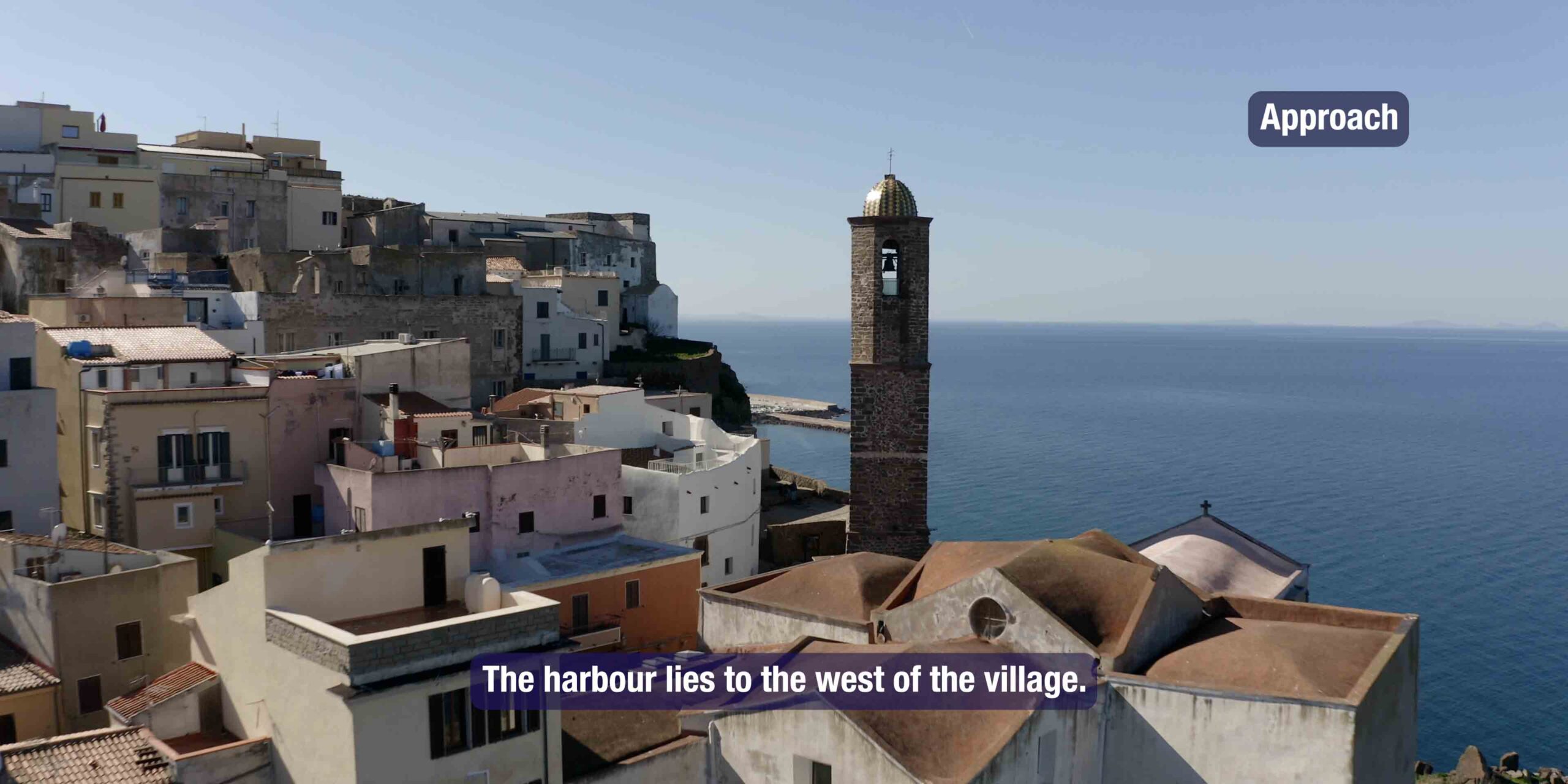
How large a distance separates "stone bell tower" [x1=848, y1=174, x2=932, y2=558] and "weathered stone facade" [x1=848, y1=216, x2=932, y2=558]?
13mm

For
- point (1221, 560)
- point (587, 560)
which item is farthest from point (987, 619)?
point (1221, 560)

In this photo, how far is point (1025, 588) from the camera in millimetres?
16047

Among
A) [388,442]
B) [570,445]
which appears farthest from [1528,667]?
[388,442]

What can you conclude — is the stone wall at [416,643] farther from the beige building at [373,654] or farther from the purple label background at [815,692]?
the purple label background at [815,692]

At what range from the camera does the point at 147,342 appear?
21.6m

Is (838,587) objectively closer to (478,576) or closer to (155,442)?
(478,576)

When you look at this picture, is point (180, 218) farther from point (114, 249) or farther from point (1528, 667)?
point (1528, 667)

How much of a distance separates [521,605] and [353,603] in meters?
1.89

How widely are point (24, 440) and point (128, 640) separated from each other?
18.0 ft

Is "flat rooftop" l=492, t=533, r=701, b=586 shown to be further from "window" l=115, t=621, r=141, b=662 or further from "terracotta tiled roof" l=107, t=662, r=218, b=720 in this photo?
"terracotta tiled roof" l=107, t=662, r=218, b=720

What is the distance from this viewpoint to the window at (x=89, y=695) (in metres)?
15.4

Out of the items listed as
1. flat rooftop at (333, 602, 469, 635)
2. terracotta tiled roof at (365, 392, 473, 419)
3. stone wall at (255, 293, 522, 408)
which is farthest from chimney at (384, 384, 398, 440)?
stone wall at (255, 293, 522, 408)

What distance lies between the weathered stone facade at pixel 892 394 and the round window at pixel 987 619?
9169 millimetres

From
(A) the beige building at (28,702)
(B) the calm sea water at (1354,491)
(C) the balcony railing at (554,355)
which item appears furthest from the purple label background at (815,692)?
(C) the balcony railing at (554,355)
